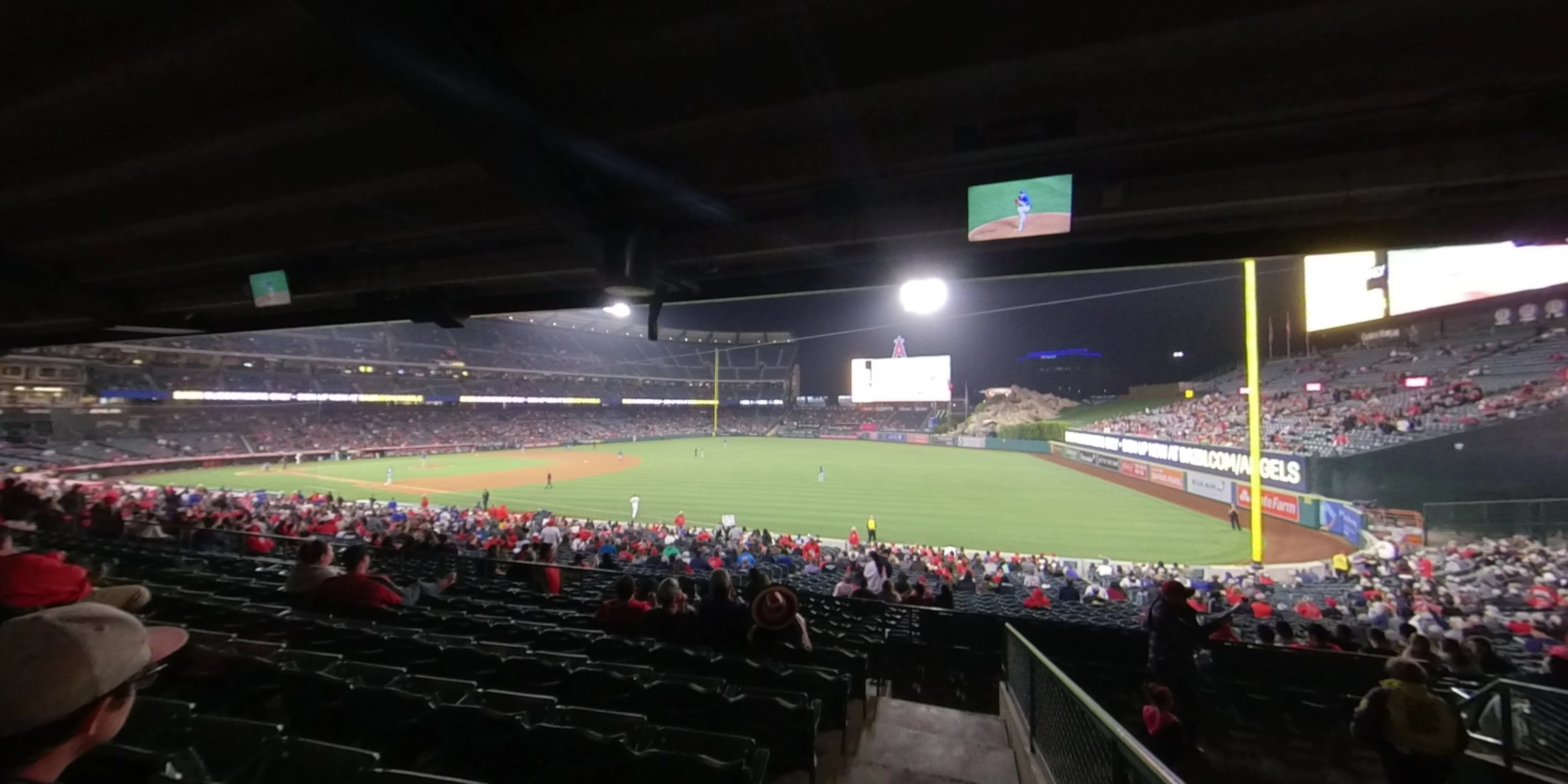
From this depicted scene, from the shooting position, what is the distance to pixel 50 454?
3216 centimetres

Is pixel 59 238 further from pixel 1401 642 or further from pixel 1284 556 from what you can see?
pixel 1284 556

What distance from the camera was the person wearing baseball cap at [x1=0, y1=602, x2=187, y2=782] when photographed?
1.17m

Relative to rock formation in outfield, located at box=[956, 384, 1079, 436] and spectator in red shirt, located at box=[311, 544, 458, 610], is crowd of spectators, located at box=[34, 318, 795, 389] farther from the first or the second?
spectator in red shirt, located at box=[311, 544, 458, 610]

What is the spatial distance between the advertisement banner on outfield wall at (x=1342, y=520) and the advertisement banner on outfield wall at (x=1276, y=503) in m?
0.94

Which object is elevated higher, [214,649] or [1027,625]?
[214,649]

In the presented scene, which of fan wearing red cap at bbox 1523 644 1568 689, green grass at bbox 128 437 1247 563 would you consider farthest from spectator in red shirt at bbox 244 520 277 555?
fan wearing red cap at bbox 1523 644 1568 689

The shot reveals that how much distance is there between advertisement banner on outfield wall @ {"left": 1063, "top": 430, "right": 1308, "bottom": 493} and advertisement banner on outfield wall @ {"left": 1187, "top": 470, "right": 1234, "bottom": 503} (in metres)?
0.33

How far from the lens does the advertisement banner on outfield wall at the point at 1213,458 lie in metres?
22.3

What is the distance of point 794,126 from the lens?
361cm

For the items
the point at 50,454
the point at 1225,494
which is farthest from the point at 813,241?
the point at 50,454

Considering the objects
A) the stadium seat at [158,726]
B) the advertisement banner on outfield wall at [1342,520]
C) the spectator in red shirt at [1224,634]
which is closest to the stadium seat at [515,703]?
the stadium seat at [158,726]

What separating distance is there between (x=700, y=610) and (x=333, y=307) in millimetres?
6239

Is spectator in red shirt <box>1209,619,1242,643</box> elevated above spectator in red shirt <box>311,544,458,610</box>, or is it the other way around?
spectator in red shirt <box>311,544,458,610</box>

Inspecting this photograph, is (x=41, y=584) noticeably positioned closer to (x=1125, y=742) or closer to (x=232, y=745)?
(x=232, y=745)
